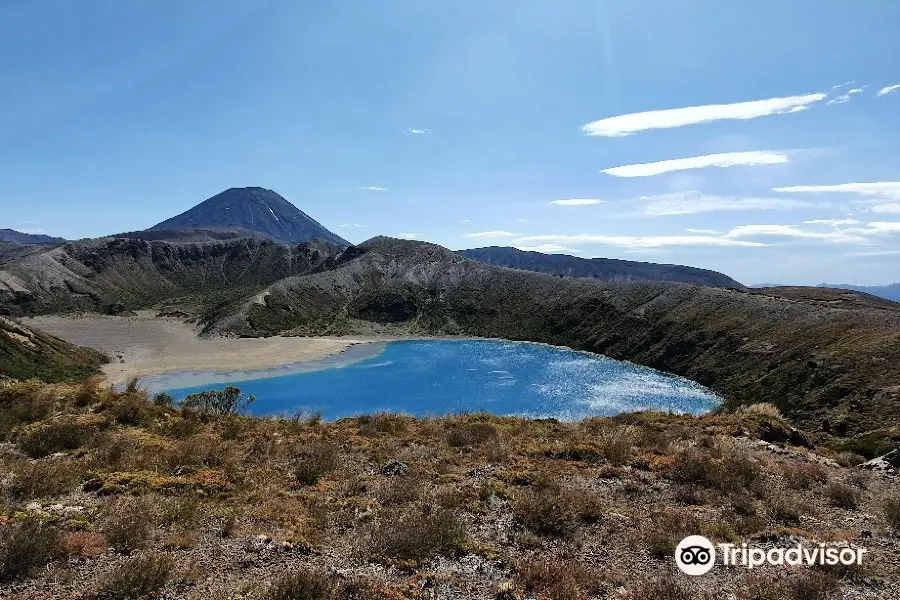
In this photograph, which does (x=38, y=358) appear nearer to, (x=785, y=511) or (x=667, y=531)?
(x=667, y=531)

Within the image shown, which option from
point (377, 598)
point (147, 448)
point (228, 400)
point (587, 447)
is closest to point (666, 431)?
point (587, 447)

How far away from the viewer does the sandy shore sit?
290 feet

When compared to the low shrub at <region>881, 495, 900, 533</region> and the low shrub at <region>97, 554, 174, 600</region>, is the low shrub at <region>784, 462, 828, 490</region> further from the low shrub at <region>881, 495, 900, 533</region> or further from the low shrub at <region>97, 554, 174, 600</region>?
the low shrub at <region>97, 554, 174, 600</region>

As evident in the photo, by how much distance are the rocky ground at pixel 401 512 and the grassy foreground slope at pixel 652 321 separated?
1532cm

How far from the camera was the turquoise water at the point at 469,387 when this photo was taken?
65.1 meters

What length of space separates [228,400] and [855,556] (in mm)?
41541

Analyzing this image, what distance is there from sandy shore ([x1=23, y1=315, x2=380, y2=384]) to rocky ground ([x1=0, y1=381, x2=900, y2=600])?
73.4 m

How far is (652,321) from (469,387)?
5051 cm

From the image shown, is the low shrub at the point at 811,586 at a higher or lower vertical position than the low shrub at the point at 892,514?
higher

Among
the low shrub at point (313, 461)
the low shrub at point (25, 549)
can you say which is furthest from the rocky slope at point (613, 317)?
the low shrub at point (25, 549)

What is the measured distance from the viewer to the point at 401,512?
1029 centimetres

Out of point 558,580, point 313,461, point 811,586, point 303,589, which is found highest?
point 303,589

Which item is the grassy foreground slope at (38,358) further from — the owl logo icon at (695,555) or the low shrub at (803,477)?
the low shrub at (803,477)

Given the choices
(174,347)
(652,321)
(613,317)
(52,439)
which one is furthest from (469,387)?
(174,347)
